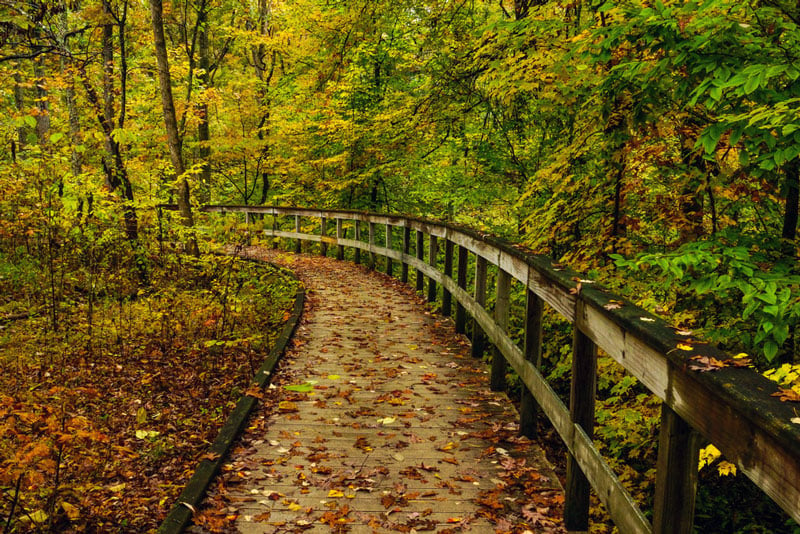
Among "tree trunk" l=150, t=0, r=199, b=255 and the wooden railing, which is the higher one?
"tree trunk" l=150, t=0, r=199, b=255

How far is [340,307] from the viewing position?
31.4 ft

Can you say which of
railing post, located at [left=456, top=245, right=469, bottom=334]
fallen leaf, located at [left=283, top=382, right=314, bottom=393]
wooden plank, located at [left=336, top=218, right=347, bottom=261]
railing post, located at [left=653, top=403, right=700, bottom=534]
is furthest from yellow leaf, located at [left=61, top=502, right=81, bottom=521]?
wooden plank, located at [left=336, top=218, right=347, bottom=261]

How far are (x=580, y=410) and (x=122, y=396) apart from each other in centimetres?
516

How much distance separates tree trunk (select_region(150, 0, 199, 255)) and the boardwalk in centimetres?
516

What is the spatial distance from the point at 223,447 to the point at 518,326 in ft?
20.1

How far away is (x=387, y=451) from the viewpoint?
14.6ft

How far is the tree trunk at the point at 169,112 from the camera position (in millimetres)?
10609

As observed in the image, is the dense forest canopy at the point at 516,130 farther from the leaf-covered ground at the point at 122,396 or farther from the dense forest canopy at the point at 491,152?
the leaf-covered ground at the point at 122,396

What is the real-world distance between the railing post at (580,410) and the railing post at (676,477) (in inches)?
37.6

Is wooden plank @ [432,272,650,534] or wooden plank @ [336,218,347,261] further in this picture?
wooden plank @ [336,218,347,261]

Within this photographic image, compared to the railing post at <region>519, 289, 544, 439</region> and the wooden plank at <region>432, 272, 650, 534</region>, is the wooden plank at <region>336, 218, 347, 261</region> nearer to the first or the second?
the wooden plank at <region>432, 272, 650, 534</region>

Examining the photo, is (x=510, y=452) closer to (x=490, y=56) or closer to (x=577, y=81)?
(x=577, y=81)

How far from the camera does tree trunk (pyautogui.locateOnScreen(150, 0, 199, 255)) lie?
10.6 meters

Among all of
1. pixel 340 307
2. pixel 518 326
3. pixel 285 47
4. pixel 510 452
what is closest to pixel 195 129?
pixel 285 47
